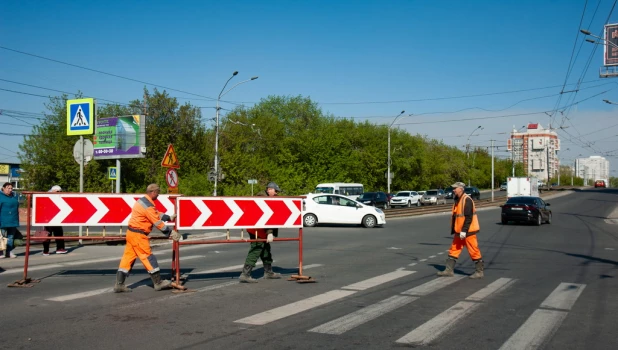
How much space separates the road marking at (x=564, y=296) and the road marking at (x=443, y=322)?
2.94 feet

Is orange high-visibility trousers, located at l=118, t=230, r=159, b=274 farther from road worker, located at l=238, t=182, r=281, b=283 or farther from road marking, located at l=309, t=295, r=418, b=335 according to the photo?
road marking, located at l=309, t=295, r=418, b=335

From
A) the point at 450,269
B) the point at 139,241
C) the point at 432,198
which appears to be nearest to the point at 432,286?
the point at 450,269

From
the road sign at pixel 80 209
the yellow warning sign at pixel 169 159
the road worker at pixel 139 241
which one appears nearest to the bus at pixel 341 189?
the yellow warning sign at pixel 169 159

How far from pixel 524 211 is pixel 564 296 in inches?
850

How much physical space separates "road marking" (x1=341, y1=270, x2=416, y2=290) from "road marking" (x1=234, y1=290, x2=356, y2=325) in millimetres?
495

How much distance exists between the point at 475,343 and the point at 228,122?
61.9 metres

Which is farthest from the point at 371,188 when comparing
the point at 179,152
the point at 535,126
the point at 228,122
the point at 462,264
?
the point at 535,126

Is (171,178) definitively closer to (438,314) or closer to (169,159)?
(169,159)

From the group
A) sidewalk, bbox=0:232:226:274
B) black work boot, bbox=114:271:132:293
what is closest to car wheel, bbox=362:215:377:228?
sidewalk, bbox=0:232:226:274

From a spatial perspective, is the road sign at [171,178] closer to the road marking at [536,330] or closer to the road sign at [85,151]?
the road sign at [85,151]

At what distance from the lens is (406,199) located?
5681cm

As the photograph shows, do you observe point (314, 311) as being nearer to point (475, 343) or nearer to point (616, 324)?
point (475, 343)

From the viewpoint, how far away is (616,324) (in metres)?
6.89

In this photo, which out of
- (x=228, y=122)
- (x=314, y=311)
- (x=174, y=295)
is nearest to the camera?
(x=314, y=311)
